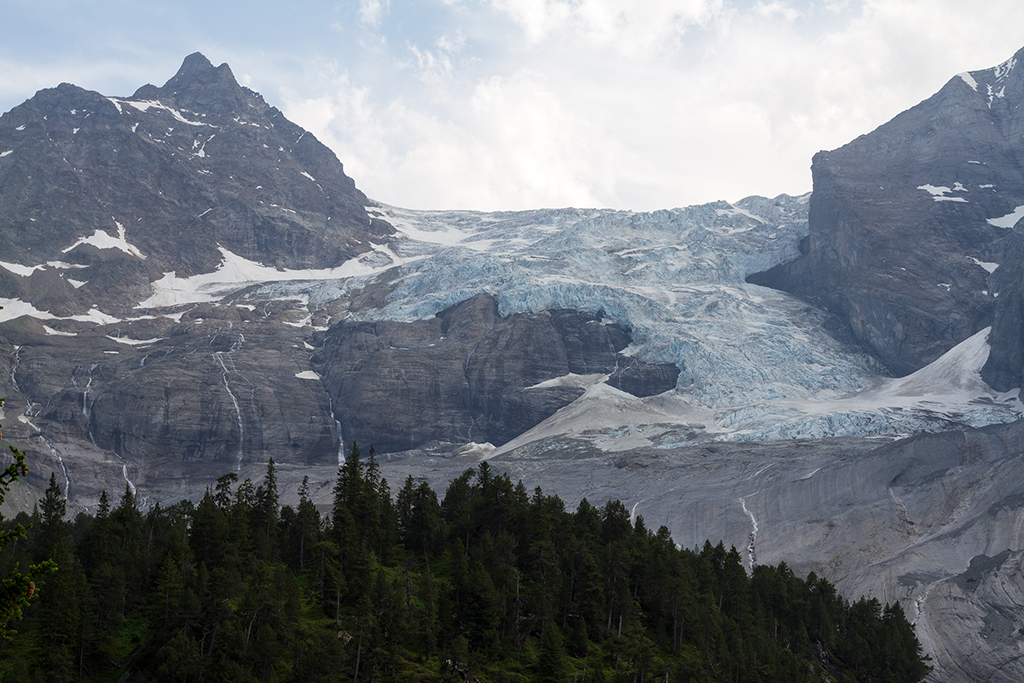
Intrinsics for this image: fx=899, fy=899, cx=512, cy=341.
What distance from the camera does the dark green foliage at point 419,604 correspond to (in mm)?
53812

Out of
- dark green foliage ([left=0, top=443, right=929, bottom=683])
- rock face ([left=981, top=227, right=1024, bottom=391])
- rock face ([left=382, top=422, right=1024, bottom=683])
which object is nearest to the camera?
dark green foliage ([left=0, top=443, right=929, bottom=683])

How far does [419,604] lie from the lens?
207 feet

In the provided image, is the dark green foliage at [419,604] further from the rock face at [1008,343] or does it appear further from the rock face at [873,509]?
the rock face at [1008,343]

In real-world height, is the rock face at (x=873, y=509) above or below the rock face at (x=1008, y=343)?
below

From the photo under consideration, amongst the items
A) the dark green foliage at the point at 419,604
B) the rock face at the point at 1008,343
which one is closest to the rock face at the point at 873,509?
the dark green foliage at the point at 419,604

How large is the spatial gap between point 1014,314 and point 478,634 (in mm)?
167435

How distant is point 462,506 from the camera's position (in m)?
82.5

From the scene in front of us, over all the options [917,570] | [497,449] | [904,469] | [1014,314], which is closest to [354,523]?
[917,570]

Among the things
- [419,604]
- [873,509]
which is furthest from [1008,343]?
[419,604]

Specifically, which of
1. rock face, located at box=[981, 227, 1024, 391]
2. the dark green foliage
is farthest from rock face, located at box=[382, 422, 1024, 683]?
rock face, located at box=[981, 227, 1024, 391]

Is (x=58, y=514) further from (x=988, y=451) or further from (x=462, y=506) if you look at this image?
(x=988, y=451)

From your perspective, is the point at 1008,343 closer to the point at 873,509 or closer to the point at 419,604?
the point at 873,509

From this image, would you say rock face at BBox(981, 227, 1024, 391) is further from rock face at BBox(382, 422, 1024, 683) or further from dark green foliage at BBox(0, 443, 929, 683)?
dark green foliage at BBox(0, 443, 929, 683)

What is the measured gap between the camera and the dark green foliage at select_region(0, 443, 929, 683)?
53.8 meters
